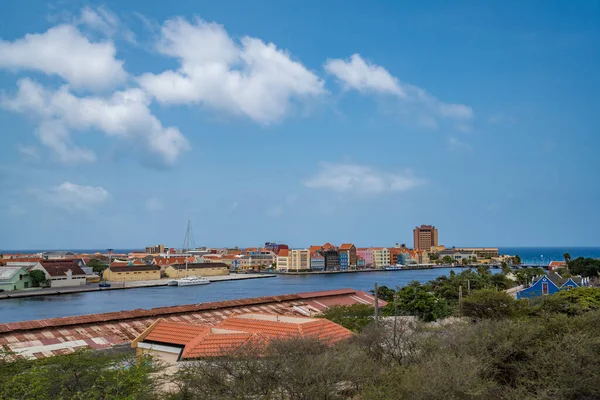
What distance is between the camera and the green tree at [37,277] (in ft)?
183

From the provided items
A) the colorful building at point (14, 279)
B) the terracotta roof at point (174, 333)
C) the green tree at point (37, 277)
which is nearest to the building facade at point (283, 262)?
the green tree at point (37, 277)

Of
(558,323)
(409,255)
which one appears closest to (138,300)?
(558,323)

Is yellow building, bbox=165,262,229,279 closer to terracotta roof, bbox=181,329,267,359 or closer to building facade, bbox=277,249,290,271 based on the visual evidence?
building facade, bbox=277,249,290,271

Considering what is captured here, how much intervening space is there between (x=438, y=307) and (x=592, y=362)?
46.0 ft

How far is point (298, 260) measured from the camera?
94.9m

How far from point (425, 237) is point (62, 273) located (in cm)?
13954

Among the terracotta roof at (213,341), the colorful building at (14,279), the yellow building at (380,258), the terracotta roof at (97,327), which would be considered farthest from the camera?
the yellow building at (380,258)

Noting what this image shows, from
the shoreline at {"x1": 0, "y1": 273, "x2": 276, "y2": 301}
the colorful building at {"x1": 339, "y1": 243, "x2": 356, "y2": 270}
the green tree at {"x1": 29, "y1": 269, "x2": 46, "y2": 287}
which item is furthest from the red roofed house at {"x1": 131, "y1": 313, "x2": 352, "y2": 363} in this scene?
the colorful building at {"x1": 339, "y1": 243, "x2": 356, "y2": 270}

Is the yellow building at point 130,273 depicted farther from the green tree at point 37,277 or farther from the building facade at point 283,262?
the building facade at point 283,262

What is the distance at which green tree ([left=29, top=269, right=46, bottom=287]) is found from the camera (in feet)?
183

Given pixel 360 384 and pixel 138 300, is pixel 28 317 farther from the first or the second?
pixel 360 384

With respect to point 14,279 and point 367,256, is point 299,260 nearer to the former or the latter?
point 367,256

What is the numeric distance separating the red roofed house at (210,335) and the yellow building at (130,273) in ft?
192

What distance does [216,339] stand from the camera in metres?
11.5
